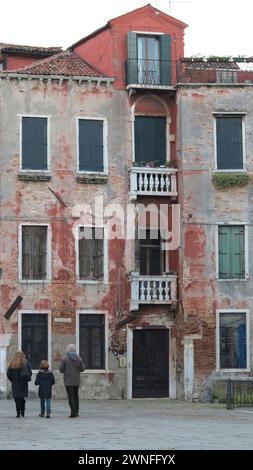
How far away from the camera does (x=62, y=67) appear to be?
39.3 metres

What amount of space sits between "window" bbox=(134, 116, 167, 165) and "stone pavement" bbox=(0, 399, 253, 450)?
8.82 meters

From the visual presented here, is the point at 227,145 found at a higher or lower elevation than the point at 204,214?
higher

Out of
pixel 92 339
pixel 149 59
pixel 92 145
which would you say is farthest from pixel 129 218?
pixel 149 59

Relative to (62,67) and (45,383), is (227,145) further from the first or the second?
(45,383)

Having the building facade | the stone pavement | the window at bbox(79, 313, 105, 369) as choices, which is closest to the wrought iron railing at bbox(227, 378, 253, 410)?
the stone pavement

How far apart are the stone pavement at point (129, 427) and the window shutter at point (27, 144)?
26.5ft

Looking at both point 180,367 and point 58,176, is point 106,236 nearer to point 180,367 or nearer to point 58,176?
point 58,176

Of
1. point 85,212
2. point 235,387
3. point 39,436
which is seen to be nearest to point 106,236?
point 85,212

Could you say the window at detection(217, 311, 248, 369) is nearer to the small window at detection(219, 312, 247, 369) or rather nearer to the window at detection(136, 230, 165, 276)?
the small window at detection(219, 312, 247, 369)

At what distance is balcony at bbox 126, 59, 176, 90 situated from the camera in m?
38.8

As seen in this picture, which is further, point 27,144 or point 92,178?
point 92,178

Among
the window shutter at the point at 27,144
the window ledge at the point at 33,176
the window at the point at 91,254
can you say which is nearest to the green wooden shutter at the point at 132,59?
the window shutter at the point at 27,144

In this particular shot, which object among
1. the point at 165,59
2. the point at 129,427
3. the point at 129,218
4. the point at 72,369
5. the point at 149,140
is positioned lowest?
the point at 129,427

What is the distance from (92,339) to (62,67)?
9.64m
